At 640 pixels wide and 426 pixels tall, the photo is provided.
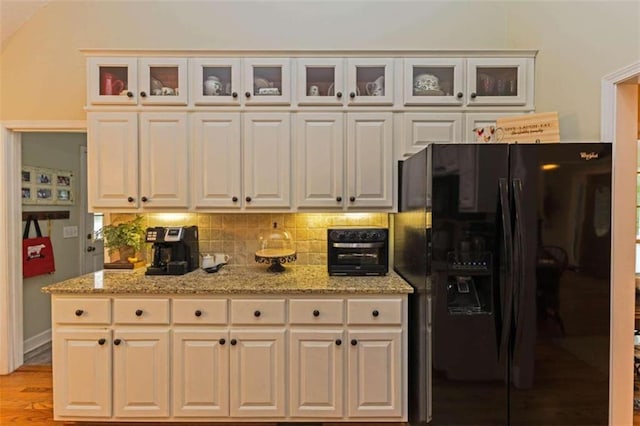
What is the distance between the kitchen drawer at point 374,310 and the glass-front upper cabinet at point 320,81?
1434 mm

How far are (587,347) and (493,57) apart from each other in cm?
200

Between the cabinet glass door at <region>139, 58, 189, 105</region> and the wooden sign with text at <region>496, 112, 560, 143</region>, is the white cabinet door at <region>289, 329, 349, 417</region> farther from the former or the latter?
the cabinet glass door at <region>139, 58, 189, 105</region>

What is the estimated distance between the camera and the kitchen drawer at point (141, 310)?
2.26 m

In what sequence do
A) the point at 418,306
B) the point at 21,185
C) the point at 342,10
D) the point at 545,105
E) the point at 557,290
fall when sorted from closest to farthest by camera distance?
the point at 557,290 < the point at 418,306 < the point at 545,105 < the point at 342,10 < the point at 21,185

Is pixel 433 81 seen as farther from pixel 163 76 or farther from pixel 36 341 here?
pixel 36 341

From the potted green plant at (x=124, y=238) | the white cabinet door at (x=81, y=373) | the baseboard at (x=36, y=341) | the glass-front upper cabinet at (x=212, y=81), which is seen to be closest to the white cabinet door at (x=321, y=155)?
the glass-front upper cabinet at (x=212, y=81)

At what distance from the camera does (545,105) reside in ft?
8.18

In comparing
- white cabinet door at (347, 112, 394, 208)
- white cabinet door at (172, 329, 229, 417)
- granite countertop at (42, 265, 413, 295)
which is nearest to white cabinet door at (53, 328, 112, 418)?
granite countertop at (42, 265, 413, 295)

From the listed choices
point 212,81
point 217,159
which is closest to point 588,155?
point 217,159

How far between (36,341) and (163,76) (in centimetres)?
298

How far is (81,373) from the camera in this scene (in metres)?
2.26

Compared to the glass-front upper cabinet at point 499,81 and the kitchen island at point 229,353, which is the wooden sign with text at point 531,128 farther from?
the kitchen island at point 229,353

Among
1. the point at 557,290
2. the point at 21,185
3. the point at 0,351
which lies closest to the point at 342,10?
the point at 557,290

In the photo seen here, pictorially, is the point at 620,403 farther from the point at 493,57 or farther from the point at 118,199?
the point at 118,199
